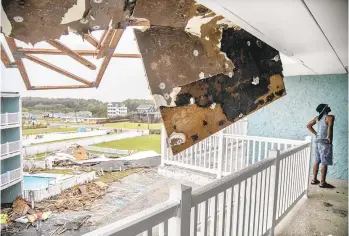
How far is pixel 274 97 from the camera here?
1.96 meters

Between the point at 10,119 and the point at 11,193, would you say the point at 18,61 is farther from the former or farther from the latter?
the point at 11,193

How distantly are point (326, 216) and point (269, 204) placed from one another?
1024mm

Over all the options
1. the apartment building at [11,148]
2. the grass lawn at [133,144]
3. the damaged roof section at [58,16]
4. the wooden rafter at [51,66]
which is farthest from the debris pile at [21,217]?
the grass lawn at [133,144]

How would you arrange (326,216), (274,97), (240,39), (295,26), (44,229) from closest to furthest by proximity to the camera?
(295,26) → (240,39) → (274,97) → (326,216) → (44,229)

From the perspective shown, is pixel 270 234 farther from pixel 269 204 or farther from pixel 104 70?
pixel 104 70

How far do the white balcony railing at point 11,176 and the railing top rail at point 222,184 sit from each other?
509 inches

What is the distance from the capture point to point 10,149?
35.6ft

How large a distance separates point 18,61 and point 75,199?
7.74 meters

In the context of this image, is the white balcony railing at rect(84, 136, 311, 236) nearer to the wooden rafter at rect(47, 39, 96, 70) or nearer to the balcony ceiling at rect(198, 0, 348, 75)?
the balcony ceiling at rect(198, 0, 348, 75)

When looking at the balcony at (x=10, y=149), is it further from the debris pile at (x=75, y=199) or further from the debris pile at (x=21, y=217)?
the debris pile at (x=75, y=199)

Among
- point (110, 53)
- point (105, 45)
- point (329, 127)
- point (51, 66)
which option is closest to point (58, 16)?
point (105, 45)

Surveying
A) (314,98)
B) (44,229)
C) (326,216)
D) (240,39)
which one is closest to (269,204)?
(326,216)

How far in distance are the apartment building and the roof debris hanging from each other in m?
11.0

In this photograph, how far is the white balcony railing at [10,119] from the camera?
1020cm
